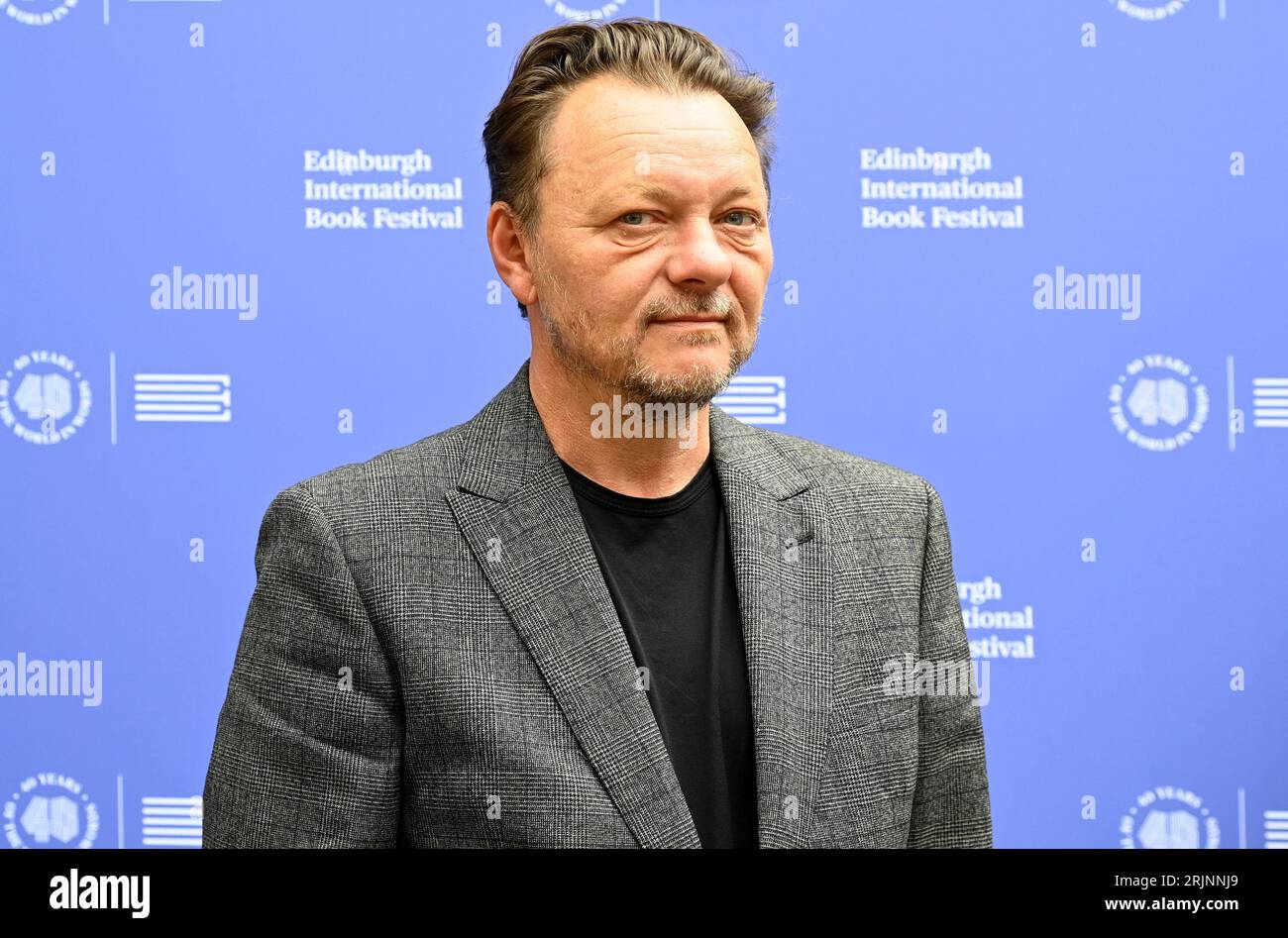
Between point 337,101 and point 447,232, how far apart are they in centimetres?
39

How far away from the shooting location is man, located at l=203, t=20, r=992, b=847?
62.9 inches

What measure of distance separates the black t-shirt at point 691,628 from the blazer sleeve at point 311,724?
0.33 m

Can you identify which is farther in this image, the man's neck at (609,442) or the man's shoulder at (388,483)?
the man's neck at (609,442)

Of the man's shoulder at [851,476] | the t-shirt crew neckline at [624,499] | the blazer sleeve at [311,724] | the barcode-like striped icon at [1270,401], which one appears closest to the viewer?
the blazer sleeve at [311,724]

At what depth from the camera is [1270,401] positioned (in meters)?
3.09

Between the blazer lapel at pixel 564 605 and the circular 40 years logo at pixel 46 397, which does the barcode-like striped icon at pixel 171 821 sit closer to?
the circular 40 years logo at pixel 46 397

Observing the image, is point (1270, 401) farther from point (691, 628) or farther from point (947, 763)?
point (691, 628)

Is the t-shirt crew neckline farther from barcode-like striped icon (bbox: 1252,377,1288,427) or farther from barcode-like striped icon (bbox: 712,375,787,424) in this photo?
barcode-like striped icon (bbox: 1252,377,1288,427)

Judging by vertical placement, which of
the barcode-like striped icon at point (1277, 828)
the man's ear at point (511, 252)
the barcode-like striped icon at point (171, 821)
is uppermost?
the man's ear at point (511, 252)

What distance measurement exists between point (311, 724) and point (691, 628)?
49 centimetres

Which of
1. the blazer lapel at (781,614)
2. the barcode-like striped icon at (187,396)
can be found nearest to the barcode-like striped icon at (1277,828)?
the blazer lapel at (781,614)

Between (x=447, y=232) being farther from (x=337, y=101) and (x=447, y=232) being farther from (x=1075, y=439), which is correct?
(x=1075, y=439)

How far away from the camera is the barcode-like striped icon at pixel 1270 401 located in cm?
309

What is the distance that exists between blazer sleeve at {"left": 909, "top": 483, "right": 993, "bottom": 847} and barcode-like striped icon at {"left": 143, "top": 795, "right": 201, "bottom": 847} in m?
1.84
